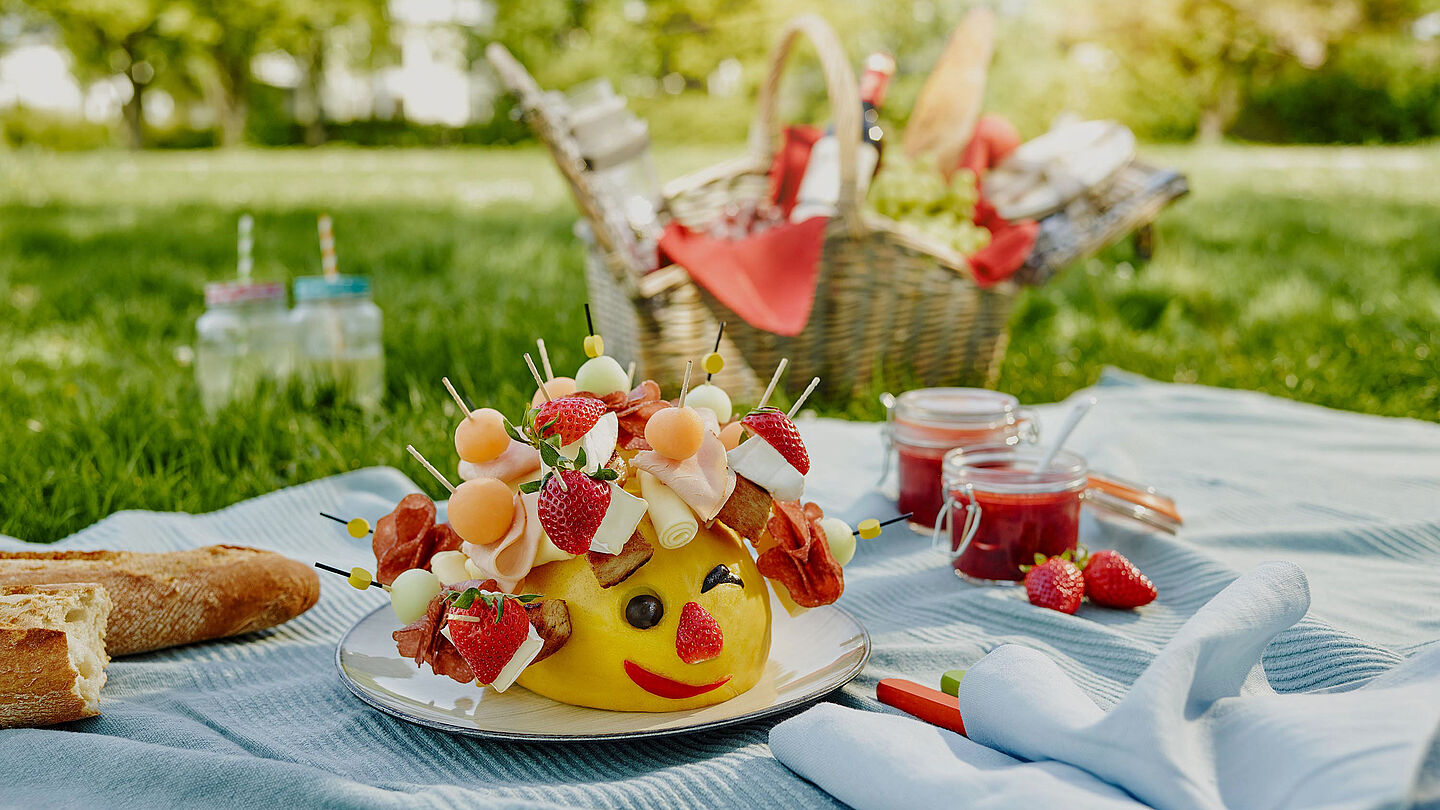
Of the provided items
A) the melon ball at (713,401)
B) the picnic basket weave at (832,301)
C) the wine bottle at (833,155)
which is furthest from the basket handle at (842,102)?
the melon ball at (713,401)

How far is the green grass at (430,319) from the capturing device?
2.70 m

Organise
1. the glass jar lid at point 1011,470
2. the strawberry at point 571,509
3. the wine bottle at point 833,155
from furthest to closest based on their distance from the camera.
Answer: the wine bottle at point 833,155, the glass jar lid at point 1011,470, the strawberry at point 571,509

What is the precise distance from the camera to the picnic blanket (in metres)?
1.25

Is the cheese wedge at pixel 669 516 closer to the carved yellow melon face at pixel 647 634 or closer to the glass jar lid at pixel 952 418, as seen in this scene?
the carved yellow melon face at pixel 647 634

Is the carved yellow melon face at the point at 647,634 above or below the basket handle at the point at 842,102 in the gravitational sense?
below

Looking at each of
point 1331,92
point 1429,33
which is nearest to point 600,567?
point 1331,92

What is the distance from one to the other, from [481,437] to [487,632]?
0.24 m

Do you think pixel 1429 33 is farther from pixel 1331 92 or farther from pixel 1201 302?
pixel 1201 302

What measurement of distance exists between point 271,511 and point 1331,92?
22743 millimetres

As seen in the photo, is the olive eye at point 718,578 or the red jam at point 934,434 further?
the red jam at point 934,434

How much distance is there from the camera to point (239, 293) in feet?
9.15

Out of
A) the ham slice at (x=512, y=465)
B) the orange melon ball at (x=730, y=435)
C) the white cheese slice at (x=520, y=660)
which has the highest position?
the orange melon ball at (x=730, y=435)

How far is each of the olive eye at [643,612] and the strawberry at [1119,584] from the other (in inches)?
33.1

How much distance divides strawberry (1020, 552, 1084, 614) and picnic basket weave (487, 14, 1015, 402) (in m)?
1.38
